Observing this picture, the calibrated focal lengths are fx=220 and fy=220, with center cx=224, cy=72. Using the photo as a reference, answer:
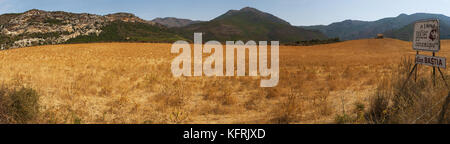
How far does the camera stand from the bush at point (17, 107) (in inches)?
184

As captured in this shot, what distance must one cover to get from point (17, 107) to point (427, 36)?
34.3 ft

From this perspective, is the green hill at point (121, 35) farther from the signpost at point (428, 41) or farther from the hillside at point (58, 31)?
the signpost at point (428, 41)

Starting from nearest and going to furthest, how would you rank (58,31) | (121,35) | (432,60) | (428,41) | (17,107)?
1. (17,107)
2. (432,60)
3. (428,41)
4. (58,31)
5. (121,35)

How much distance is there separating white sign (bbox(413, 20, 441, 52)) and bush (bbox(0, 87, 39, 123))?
394 inches

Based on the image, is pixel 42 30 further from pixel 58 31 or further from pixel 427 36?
pixel 427 36

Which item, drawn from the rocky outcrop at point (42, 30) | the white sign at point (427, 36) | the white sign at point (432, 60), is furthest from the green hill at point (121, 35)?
the white sign at point (432, 60)

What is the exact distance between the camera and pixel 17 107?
5.06 m

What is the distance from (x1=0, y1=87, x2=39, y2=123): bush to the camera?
466cm

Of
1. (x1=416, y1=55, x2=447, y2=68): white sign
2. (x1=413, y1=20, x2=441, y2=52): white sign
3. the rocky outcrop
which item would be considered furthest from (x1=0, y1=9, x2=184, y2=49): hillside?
(x1=416, y1=55, x2=447, y2=68): white sign

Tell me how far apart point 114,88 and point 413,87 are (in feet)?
33.0

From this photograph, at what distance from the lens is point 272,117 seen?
593cm

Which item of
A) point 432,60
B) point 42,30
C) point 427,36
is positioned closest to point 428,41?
point 427,36

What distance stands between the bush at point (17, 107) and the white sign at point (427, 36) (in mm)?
10000
